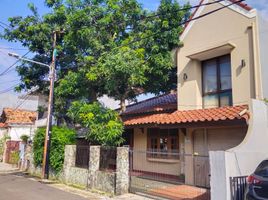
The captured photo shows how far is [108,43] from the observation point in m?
16.2

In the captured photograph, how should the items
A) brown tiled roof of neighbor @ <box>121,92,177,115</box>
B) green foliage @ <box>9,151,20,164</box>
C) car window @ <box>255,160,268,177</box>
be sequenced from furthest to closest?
green foliage @ <box>9,151,20,164</box>
brown tiled roof of neighbor @ <box>121,92,177,115</box>
car window @ <box>255,160,268,177</box>

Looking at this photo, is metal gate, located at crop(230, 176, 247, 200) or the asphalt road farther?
the asphalt road

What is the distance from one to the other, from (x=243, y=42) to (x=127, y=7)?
6996mm

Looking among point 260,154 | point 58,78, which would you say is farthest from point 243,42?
point 58,78

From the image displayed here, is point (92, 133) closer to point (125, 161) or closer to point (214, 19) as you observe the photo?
point (125, 161)

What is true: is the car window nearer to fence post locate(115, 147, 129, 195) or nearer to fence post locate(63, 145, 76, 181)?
fence post locate(115, 147, 129, 195)

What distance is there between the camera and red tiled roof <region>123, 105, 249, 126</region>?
36.0ft

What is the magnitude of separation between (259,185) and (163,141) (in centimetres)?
862

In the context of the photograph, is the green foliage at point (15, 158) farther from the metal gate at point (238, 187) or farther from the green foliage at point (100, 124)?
the metal gate at point (238, 187)

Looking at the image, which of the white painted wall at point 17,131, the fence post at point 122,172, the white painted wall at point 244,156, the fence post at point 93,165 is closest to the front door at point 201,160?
the white painted wall at point 244,156

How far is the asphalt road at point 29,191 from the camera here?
11.1 meters

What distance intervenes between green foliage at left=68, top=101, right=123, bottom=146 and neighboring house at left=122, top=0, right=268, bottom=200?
1.42 metres

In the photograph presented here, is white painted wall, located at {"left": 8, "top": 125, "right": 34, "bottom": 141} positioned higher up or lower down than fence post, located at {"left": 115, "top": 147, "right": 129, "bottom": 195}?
higher up

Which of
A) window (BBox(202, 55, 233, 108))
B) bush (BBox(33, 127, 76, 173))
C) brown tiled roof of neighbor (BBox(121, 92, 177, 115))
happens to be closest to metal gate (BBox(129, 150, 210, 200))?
brown tiled roof of neighbor (BBox(121, 92, 177, 115))
